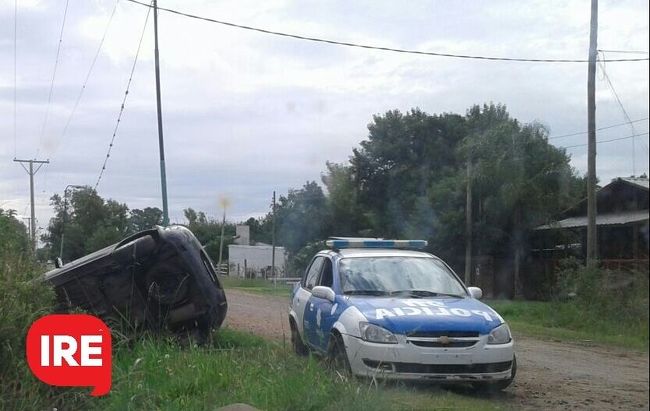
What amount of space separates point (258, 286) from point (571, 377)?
37.5ft

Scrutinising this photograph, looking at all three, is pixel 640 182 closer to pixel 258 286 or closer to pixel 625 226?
pixel 625 226

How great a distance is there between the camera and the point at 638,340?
3.02 m

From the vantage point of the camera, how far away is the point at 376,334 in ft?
24.2

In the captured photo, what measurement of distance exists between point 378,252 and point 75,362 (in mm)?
3561

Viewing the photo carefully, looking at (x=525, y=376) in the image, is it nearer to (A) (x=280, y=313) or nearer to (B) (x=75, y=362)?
(B) (x=75, y=362)

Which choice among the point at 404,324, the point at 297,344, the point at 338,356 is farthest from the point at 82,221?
the point at 404,324

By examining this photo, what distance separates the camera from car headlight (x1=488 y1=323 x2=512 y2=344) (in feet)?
24.5

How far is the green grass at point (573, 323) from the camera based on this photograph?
10.2 feet

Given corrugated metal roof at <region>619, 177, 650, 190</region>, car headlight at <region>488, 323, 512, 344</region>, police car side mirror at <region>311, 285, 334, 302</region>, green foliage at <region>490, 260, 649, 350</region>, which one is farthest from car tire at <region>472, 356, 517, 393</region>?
corrugated metal roof at <region>619, 177, 650, 190</region>

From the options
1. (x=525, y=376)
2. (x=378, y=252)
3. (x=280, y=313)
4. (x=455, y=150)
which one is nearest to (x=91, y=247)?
(x=280, y=313)

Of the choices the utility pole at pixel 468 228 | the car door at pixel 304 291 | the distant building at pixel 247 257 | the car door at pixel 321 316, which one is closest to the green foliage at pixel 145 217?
the distant building at pixel 247 257

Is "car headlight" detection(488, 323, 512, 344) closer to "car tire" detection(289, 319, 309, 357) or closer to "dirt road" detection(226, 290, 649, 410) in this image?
"dirt road" detection(226, 290, 649, 410)

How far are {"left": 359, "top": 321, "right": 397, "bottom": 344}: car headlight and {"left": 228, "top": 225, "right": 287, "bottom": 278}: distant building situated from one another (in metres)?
10.2

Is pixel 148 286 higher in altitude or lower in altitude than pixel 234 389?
higher
